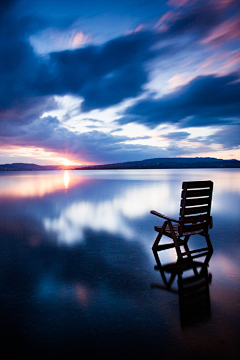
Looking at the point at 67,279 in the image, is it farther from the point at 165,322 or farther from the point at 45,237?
the point at 45,237

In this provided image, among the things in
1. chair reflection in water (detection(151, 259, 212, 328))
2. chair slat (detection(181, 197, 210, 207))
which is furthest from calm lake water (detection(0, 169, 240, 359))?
chair slat (detection(181, 197, 210, 207))

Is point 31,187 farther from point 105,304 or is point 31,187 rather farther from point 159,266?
point 105,304

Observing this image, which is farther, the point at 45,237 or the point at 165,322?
the point at 45,237

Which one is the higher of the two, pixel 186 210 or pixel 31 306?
pixel 186 210

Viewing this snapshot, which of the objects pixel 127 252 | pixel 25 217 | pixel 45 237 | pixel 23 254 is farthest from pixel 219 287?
pixel 25 217

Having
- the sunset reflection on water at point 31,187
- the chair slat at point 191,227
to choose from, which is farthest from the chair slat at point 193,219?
the sunset reflection on water at point 31,187

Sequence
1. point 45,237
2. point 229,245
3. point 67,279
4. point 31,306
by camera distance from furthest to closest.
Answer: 1. point 45,237
2. point 229,245
3. point 67,279
4. point 31,306

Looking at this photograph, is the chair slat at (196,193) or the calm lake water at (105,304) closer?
the calm lake water at (105,304)

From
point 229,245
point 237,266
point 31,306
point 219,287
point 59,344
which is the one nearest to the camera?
point 59,344

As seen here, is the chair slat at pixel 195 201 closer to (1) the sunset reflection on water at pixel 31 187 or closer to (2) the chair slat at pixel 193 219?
(2) the chair slat at pixel 193 219

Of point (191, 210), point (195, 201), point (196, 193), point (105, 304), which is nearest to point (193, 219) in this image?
point (191, 210)

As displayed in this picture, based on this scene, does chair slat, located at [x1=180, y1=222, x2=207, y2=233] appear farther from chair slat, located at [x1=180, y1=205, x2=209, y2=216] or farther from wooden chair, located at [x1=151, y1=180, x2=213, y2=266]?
chair slat, located at [x1=180, y1=205, x2=209, y2=216]

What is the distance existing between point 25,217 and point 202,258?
28.8ft

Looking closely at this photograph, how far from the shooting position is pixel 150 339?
3.39 meters
